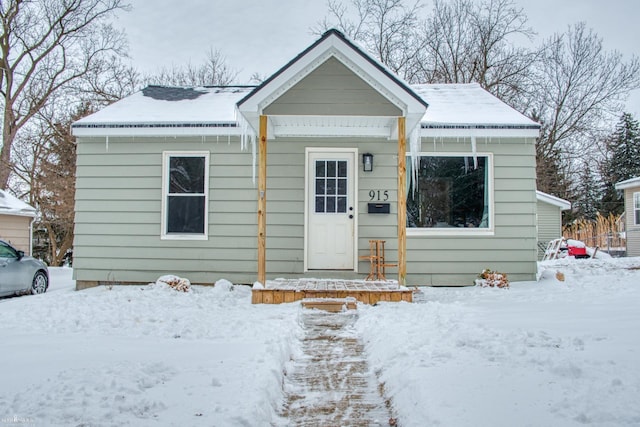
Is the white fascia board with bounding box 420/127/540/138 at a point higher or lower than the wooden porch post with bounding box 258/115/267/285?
higher

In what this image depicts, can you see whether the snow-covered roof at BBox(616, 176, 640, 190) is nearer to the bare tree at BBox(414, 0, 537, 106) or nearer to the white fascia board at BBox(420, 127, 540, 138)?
the bare tree at BBox(414, 0, 537, 106)

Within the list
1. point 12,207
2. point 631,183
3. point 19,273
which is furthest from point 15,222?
point 631,183

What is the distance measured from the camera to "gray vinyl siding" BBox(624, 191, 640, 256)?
15.8m

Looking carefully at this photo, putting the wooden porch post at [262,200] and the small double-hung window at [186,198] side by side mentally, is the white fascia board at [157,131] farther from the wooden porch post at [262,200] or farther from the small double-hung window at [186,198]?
the wooden porch post at [262,200]

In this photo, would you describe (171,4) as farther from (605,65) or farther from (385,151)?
(605,65)

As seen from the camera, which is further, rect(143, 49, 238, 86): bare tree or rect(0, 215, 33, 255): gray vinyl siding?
rect(143, 49, 238, 86): bare tree

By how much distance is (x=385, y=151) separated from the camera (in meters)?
7.23

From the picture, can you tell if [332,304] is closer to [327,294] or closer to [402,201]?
[327,294]

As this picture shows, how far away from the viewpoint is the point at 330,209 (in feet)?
23.9

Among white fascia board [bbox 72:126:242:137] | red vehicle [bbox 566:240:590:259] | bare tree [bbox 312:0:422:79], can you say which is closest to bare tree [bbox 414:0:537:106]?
bare tree [bbox 312:0:422:79]

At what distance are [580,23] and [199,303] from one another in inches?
835

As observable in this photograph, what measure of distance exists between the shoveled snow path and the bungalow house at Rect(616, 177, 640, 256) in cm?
1591

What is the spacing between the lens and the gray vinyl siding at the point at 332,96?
5.54 m

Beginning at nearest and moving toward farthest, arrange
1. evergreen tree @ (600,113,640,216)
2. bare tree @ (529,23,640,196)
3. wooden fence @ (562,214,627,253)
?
wooden fence @ (562,214,627,253) < bare tree @ (529,23,640,196) < evergreen tree @ (600,113,640,216)
